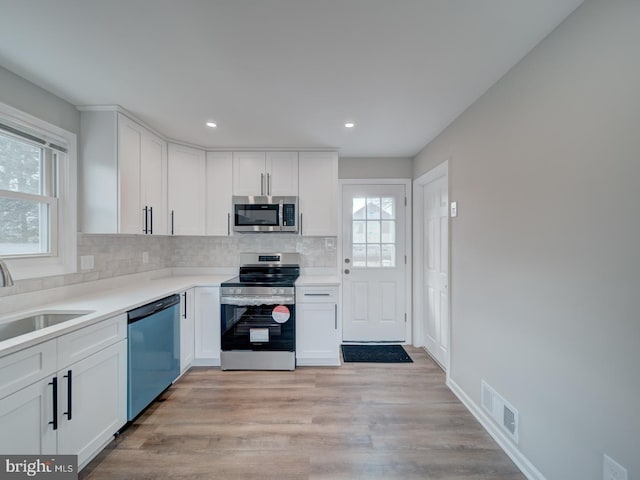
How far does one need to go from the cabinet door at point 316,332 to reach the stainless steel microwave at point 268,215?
0.92 m

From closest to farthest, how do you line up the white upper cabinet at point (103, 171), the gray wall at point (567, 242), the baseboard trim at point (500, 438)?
the gray wall at point (567, 242) < the baseboard trim at point (500, 438) < the white upper cabinet at point (103, 171)

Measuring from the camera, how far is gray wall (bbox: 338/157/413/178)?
354 cm

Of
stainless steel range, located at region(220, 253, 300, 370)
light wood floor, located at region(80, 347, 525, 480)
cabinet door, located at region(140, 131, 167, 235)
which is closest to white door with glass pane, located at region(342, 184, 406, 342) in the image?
light wood floor, located at region(80, 347, 525, 480)

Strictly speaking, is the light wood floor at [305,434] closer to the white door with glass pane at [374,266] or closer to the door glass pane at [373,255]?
the white door with glass pane at [374,266]

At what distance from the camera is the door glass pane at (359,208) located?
3.56 meters

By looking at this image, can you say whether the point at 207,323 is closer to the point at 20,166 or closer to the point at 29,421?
the point at 29,421

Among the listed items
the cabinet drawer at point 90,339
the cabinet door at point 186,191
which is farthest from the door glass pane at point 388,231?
the cabinet drawer at point 90,339

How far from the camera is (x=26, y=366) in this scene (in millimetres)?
1283

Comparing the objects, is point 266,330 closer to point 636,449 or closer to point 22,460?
point 22,460

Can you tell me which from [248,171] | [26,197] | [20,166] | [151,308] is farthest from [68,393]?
[248,171]

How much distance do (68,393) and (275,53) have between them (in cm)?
220

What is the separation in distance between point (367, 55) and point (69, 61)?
5.98ft

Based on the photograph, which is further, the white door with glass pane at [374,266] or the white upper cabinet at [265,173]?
the white door with glass pane at [374,266]

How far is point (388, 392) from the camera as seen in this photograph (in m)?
2.46
